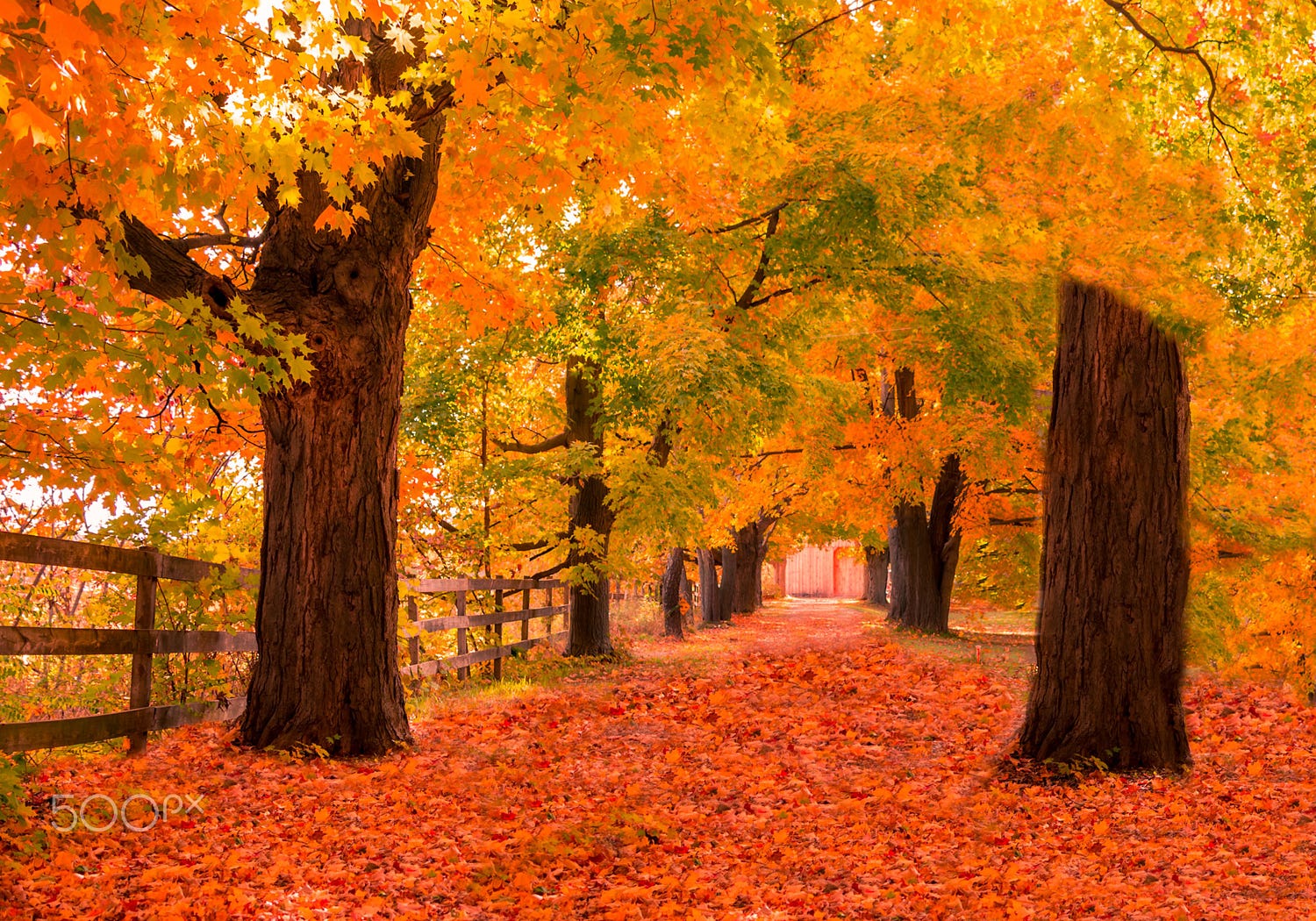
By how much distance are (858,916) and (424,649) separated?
25.7 feet

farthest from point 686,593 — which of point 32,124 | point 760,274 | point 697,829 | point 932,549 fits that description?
point 32,124

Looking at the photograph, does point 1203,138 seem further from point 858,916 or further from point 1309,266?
point 858,916

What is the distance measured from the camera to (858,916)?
488cm

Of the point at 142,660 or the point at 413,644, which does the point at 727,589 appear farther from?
the point at 142,660

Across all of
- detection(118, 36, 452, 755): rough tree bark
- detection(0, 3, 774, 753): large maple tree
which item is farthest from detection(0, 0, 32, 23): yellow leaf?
detection(118, 36, 452, 755): rough tree bark

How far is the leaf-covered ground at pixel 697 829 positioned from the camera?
487 cm

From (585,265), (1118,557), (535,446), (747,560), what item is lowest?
(747,560)

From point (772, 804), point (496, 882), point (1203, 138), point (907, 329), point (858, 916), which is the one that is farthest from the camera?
point (907, 329)

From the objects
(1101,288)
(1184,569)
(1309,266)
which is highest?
(1309,266)

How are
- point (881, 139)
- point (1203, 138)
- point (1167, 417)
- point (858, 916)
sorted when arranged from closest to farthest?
point (858, 916), point (1167, 417), point (1203, 138), point (881, 139)

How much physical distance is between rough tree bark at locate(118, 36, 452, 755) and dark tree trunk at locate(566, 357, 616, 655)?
742 cm

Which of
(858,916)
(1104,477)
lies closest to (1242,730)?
(1104,477)

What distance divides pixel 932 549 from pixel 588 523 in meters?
9.85

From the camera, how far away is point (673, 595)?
25.3 m
